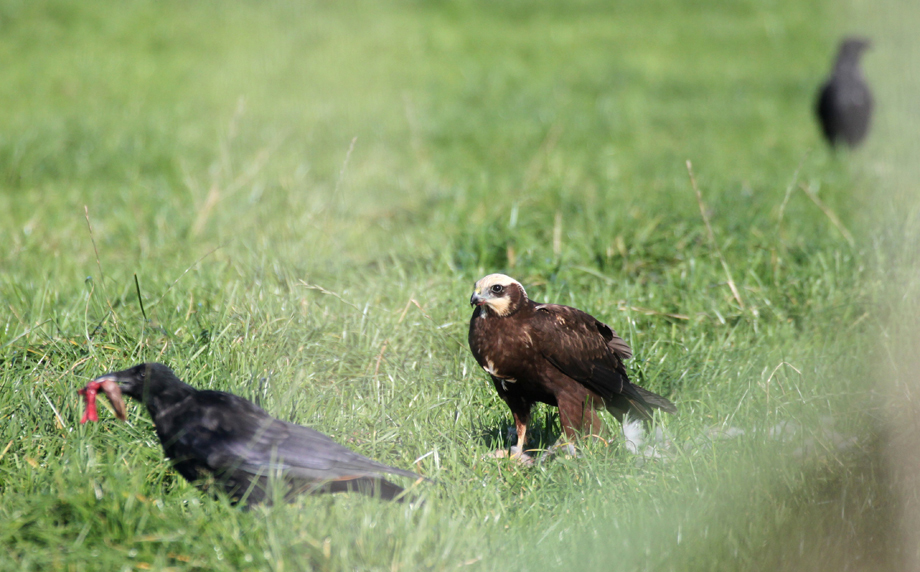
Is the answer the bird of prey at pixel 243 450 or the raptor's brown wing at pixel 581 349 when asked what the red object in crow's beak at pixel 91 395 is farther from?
the raptor's brown wing at pixel 581 349

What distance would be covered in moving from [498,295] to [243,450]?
123 centimetres

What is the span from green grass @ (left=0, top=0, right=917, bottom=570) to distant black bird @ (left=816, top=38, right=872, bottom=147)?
306 mm

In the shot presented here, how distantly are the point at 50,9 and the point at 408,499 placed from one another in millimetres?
12467

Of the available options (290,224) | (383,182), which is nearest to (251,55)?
(383,182)

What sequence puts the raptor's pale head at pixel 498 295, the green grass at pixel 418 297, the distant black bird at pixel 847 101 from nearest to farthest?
1. the green grass at pixel 418 297
2. the raptor's pale head at pixel 498 295
3. the distant black bird at pixel 847 101

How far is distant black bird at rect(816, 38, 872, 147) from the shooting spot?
353 inches

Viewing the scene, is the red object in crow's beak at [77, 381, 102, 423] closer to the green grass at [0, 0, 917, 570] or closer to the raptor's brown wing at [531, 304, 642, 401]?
the green grass at [0, 0, 917, 570]

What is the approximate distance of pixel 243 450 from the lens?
107 inches

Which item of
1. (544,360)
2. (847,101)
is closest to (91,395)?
(544,360)

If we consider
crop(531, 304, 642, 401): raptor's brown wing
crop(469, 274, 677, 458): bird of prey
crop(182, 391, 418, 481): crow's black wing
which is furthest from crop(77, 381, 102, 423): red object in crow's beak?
crop(531, 304, 642, 401): raptor's brown wing

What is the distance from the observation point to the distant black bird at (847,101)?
8.97 m

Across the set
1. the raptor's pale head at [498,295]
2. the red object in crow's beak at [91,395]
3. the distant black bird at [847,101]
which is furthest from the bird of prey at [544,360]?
the distant black bird at [847,101]

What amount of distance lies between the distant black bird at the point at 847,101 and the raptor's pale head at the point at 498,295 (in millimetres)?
6898

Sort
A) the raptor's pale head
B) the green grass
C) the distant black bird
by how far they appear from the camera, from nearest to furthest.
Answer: the green grass < the raptor's pale head < the distant black bird
